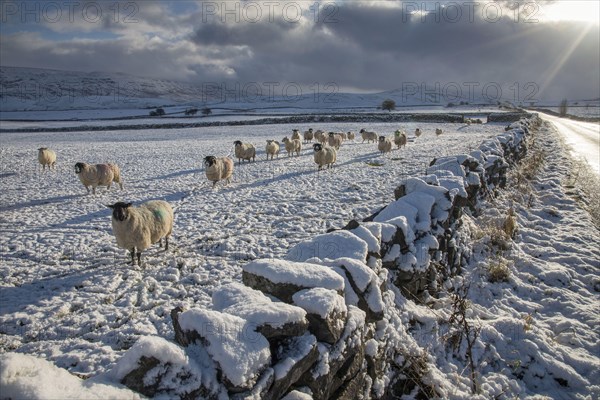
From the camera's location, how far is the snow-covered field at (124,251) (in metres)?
5.06

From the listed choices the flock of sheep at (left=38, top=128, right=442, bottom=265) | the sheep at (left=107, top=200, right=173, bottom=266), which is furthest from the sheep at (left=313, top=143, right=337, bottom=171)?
the sheep at (left=107, top=200, right=173, bottom=266)

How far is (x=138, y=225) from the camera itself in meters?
7.11

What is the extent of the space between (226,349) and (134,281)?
4.74 m

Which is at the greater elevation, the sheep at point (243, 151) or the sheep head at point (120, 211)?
the sheep at point (243, 151)

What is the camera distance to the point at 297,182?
1475cm

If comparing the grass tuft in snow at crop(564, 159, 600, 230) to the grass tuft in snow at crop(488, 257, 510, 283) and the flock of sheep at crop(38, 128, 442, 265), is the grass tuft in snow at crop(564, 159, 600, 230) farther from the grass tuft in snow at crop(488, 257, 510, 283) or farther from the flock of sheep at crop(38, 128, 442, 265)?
the flock of sheep at crop(38, 128, 442, 265)

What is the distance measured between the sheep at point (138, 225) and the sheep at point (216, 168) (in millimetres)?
6026

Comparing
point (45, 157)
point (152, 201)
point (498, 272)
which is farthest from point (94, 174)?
point (498, 272)

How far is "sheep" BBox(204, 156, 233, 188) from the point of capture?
13.7 m

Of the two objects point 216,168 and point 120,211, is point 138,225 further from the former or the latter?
point 216,168

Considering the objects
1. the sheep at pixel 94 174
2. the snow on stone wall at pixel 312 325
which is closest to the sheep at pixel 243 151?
the sheep at pixel 94 174

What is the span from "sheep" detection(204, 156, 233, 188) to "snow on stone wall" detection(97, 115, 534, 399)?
934 centimetres

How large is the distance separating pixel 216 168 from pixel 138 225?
→ 702cm

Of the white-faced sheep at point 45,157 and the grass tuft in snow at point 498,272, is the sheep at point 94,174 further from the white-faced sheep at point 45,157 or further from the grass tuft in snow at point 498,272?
the grass tuft in snow at point 498,272
